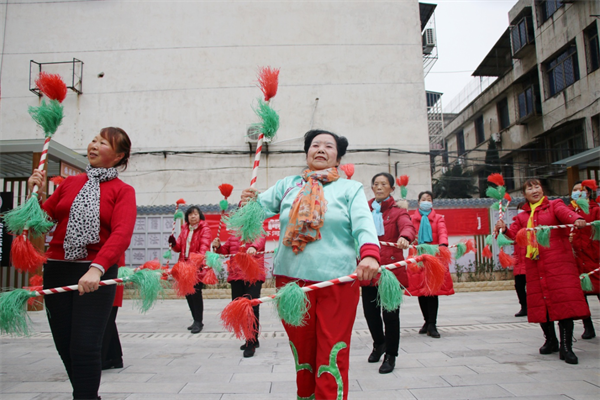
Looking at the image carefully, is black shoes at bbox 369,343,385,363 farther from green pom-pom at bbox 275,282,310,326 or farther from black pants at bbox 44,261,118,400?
black pants at bbox 44,261,118,400

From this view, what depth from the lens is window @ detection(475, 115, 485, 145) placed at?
84.9ft

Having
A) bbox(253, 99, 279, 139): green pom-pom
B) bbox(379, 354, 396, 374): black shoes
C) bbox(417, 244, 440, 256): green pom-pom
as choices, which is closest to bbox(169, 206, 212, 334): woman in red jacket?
bbox(417, 244, 440, 256): green pom-pom

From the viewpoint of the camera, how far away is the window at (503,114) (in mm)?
22828

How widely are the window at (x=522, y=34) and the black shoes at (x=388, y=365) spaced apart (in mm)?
20186

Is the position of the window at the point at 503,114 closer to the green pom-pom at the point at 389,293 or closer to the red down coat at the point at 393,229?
the red down coat at the point at 393,229

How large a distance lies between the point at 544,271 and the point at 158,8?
15.2 m

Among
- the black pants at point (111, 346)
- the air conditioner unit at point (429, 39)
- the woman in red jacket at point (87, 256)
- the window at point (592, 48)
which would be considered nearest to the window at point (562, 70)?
the window at point (592, 48)

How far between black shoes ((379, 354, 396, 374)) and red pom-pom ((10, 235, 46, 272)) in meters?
2.79

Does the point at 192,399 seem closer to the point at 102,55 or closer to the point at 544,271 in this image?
the point at 544,271

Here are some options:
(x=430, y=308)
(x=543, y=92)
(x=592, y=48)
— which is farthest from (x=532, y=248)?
(x=543, y=92)

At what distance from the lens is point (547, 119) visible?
18906mm

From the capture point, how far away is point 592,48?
51.2 ft

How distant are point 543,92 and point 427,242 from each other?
17123 mm

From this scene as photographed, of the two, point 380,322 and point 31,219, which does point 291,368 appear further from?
point 31,219
